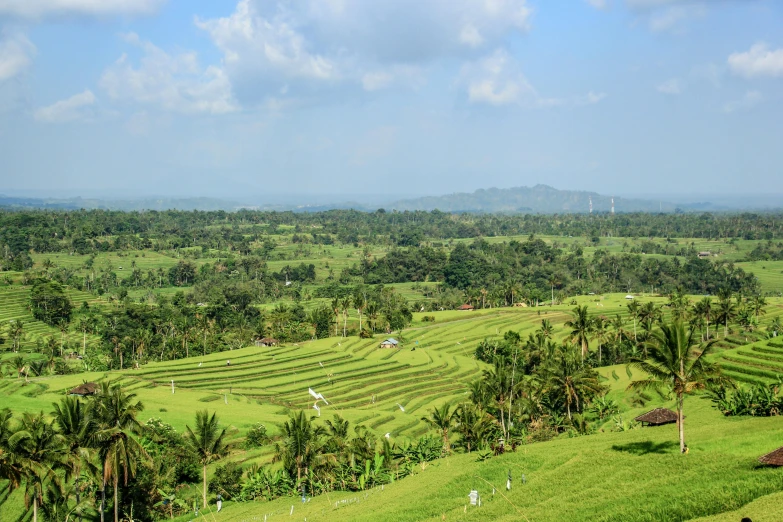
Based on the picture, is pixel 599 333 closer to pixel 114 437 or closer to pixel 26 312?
pixel 114 437

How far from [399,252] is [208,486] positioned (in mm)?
127034

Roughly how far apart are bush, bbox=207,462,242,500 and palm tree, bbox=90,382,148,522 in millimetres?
7369

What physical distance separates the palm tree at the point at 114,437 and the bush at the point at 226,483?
290 inches

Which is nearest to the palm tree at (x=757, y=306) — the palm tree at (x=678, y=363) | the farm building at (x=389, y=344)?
the farm building at (x=389, y=344)

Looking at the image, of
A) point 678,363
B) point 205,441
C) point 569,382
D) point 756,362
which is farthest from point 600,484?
point 756,362

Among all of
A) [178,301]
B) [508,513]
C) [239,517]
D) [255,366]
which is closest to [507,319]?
[255,366]

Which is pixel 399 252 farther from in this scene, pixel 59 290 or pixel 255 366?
pixel 255 366

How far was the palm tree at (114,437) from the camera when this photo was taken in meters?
28.0

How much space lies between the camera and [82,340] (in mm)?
90250

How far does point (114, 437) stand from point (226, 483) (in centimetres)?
944

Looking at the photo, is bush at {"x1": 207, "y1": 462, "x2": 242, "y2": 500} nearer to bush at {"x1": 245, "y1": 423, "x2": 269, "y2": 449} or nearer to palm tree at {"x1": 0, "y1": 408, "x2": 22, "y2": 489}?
bush at {"x1": 245, "y1": 423, "x2": 269, "y2": 449}

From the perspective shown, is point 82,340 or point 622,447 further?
point 82,340

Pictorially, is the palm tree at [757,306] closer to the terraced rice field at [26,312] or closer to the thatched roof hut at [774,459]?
the thatched roof hut at [774,459]

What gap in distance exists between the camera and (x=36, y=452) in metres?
27.8
